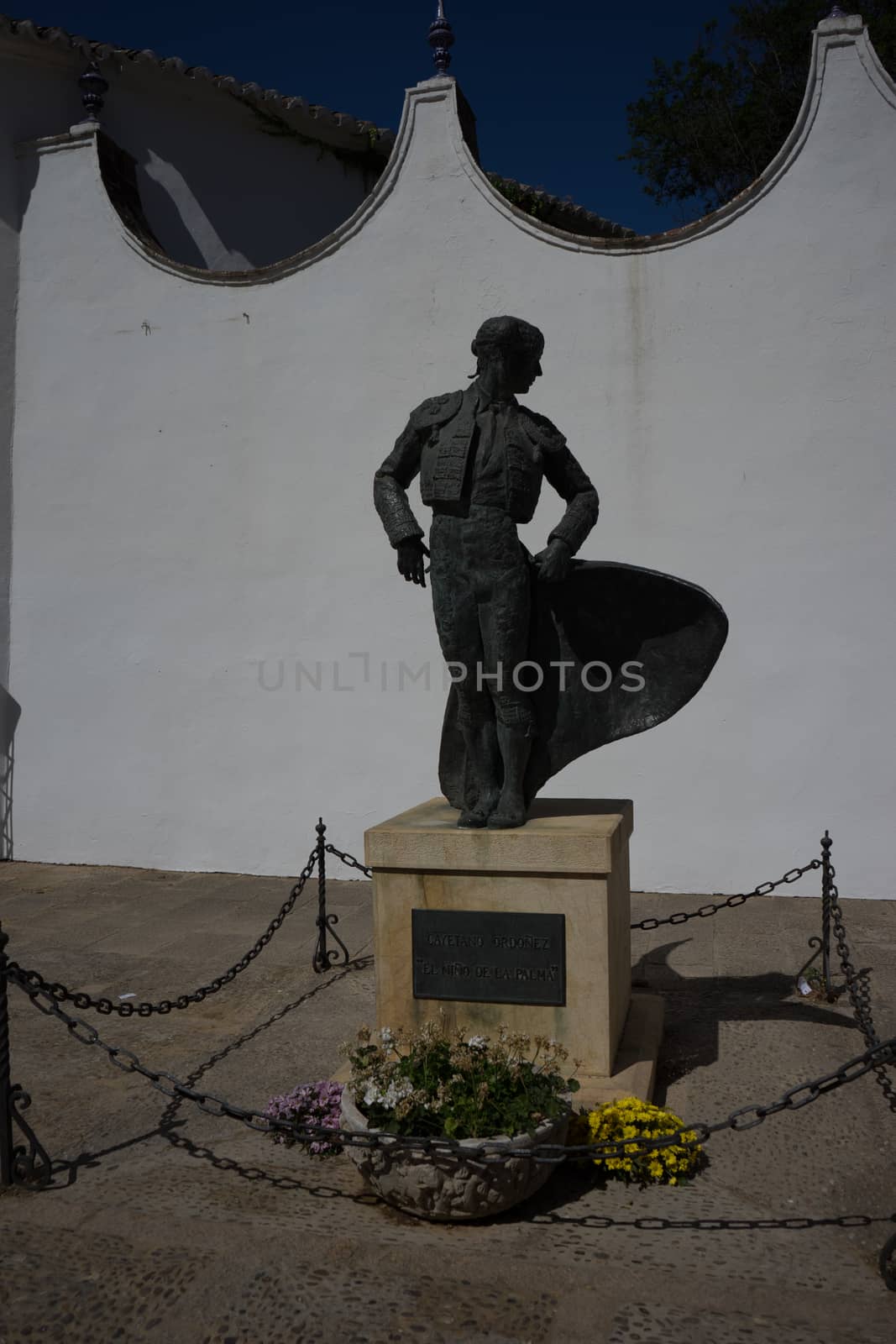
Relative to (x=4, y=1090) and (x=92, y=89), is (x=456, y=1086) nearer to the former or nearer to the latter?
(x=4, y=1090)

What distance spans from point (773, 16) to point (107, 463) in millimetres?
12960

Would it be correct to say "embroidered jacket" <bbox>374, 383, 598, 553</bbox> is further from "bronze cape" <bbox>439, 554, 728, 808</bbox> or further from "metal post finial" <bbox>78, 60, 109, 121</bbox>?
"metal post finial" <bbox>78, 60, 109, 121</bbox>

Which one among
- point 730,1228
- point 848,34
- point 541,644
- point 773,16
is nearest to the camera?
point 730,1228

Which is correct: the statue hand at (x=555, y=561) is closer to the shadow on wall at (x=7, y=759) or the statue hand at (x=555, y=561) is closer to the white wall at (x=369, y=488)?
the white wall at (x=369, y=488)

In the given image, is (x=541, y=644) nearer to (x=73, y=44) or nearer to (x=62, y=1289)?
(x=62, y=1289)

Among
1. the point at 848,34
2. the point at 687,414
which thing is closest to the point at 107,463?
the point at 687,414

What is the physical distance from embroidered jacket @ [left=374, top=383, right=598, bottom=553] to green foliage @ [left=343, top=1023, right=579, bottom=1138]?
179 cm

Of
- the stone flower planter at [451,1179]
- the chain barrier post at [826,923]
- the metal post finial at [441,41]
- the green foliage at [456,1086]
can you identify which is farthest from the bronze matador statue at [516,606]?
the metal post finial at [441,41]

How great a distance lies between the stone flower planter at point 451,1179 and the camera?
300cm

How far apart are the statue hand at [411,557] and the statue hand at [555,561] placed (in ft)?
1.47

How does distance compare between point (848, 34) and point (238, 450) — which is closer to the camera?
point (848, 34)

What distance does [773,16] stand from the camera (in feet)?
51.5

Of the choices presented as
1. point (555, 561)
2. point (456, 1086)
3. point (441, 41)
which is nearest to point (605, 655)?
point (555, 561)

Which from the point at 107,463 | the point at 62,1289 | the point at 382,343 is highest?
the point at 382,343
